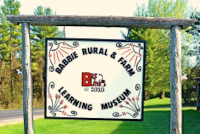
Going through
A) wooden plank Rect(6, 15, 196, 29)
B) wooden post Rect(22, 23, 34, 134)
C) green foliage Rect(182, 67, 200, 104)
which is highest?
wooden plank Rect(6, 15, 196, 29)

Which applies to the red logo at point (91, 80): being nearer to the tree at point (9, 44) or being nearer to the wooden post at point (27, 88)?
the wooden post at point (27, 88)

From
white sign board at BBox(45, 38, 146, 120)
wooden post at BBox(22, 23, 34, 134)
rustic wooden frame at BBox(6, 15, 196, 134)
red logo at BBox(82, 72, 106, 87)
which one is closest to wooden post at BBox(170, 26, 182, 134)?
rustic wooden frame at BBox(6, 15, 196, 134)

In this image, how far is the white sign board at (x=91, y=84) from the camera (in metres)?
5.36

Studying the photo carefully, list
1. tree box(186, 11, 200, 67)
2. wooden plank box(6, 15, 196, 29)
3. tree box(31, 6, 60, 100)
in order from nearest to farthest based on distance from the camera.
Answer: wooden plank box(6, 15, 196, 29) → tree box(186, 11, 200, 67) → tree box(31, 6, 60, 100)

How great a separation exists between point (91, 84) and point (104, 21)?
1363 millimetres

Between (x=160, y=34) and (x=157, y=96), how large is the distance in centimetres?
1690

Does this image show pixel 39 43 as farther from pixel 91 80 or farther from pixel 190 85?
pixel 91 80

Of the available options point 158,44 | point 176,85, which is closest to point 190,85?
point 158,44

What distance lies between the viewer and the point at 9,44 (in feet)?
112

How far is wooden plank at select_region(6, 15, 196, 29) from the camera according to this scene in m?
5.32

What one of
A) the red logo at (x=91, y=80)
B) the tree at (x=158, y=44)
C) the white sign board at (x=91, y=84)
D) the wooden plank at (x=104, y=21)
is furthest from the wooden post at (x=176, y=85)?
the tree at (x=158, y=44)

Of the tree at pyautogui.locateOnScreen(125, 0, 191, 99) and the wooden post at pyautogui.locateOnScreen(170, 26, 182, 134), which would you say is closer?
the wooden post at pyautogui.locateOnScreen(170, 26, 182, 134)

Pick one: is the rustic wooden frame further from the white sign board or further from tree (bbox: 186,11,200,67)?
tree (bbox: 186,11,200,67)

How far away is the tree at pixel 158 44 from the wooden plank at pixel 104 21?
1173 inches
